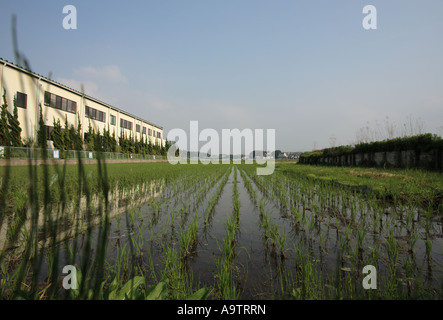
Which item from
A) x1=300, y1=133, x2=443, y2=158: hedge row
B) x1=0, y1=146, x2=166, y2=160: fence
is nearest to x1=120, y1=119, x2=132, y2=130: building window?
x1=0, y1=146, x2=166, y2=160: fence

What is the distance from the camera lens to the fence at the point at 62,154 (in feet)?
2.97

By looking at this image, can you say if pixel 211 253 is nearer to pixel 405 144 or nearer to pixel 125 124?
pixel 405 144

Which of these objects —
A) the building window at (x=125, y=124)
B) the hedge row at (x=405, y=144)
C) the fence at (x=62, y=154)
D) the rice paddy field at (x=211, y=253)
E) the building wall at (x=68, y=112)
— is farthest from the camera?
the building window at (x=125, y=124)

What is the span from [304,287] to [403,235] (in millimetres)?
2140

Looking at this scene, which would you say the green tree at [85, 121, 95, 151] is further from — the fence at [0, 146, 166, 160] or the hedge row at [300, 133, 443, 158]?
the hedge row at [300, 133, 443, 158]

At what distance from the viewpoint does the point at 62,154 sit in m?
5.81

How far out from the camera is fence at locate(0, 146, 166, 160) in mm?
904

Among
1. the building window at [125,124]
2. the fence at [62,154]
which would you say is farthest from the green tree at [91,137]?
the building window at [125,124]

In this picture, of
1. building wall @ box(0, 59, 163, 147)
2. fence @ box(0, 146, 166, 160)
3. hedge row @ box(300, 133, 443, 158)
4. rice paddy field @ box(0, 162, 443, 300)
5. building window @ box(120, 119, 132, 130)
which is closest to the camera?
fence @ box(0, 146, 166, 160)

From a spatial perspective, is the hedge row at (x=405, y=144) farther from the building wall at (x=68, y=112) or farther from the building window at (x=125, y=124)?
the building window at (x=125, y=124)

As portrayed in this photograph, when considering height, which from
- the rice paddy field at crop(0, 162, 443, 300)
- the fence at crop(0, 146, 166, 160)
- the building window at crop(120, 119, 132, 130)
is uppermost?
the building window at crop(120, 119, 132, 130)

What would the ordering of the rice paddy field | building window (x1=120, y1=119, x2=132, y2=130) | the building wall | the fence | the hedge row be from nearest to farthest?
the fence → the rice paddy field → the hedge row → the building wall → building window (x1=120, y1=119, x2=132, y2=130)

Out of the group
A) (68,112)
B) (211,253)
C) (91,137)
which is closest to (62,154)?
(211,253)

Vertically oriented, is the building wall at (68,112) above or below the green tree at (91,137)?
above
